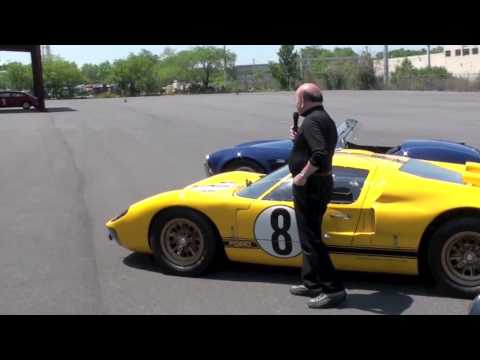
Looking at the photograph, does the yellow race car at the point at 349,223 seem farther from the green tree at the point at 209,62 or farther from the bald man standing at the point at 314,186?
the green tree at the point at 209,62

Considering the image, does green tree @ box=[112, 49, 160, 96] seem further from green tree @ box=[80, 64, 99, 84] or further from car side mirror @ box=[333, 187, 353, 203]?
car side mirror @ box=[333, 187, 353, 203]

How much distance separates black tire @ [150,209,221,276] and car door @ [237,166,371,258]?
30 centimetres

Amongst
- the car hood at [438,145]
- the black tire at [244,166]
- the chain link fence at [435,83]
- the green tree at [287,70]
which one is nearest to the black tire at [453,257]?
the car hood at [438,145]

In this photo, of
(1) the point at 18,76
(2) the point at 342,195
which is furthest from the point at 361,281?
(1) the point at 18,76

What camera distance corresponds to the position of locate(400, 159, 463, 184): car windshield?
553 centimetres

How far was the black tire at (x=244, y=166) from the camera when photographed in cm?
888

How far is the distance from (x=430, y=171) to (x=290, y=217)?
142 cm

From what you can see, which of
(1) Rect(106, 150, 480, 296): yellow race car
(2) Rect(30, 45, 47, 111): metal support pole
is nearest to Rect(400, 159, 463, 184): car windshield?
(1) Rect(106, 150, 480, 296): yellow race car

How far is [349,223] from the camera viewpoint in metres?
5.25

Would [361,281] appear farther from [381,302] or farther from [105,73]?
[105,73]

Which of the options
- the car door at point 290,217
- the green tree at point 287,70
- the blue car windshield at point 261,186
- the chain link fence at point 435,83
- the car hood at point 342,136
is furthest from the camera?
the green tree at point 287,70
